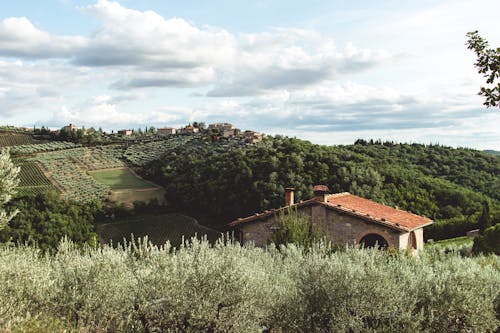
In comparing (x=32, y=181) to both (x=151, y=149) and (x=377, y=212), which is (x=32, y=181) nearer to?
(x=151, y=149)

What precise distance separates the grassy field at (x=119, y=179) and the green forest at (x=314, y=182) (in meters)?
2.45

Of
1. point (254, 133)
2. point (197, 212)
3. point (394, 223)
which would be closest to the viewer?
point (394, 223)

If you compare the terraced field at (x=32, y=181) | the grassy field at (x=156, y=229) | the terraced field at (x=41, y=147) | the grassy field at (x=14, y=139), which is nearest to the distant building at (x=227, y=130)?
the terraced field at (x=41, y=147)

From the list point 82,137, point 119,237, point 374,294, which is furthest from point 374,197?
point 82,137

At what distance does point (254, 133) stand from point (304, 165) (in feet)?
77.0

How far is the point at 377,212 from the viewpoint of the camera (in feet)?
87.7

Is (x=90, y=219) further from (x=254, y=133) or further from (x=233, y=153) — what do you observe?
(x=254, y=133)

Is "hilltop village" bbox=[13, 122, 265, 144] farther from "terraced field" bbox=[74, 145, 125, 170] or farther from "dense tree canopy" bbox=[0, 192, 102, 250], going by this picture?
"dense tree canopy" bbox=[0, 192, 102, 250]

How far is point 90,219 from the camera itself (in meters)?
52.7

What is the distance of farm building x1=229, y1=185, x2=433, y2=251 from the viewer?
79.0 feet

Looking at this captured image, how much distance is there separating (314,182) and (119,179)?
28.4m

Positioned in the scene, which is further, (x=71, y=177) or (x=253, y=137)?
(x=253, y=137)

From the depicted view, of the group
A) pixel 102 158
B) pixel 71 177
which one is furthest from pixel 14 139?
pixel 71 177

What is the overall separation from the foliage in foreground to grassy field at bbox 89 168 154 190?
5462cm
